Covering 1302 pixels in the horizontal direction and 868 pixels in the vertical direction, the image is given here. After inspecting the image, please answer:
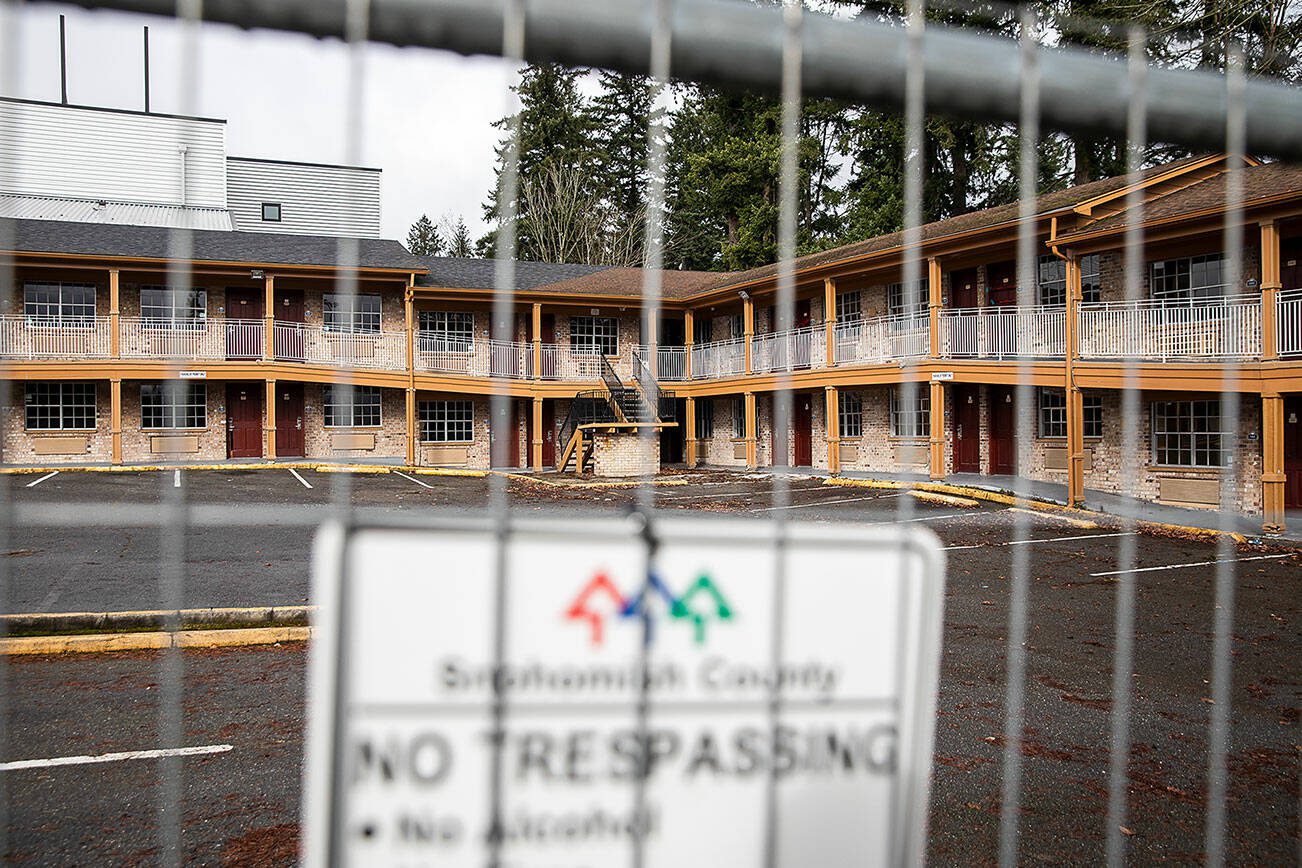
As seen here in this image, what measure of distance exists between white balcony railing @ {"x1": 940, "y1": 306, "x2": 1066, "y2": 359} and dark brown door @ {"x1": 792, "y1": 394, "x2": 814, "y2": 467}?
6174mm

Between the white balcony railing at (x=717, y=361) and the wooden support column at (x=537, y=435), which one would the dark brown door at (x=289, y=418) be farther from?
the white balcony railing at (x=717, y=361)

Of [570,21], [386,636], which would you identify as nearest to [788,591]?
[386,636]

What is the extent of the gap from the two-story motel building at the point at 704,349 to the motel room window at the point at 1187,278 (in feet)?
0.23

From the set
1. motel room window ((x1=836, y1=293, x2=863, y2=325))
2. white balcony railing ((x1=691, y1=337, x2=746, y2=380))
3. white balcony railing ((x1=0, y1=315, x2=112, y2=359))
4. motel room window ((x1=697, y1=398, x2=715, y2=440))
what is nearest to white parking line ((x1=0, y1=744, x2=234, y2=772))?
white balcony railing ((x1=691, y1=337, x2=746, y2=380))

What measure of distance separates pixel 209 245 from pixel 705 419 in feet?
53.6

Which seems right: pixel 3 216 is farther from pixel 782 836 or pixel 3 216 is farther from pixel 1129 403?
pixel 1129 403

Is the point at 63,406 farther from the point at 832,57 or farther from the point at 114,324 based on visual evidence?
the point at 832,57

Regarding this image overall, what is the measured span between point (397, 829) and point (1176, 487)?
22.5 metres

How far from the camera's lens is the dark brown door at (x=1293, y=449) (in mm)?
18984

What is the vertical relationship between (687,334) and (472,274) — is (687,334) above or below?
below

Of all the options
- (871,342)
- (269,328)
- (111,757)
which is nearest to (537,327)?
(269,328)

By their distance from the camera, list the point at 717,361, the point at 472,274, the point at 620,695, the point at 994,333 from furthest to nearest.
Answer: the point at 472,274
the point at 717,361
the point at 994,333
the point at 620,695

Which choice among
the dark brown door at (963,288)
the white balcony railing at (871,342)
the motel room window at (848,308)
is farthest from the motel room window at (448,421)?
the dark brown door at (963,288)

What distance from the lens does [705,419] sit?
32.7 meters
